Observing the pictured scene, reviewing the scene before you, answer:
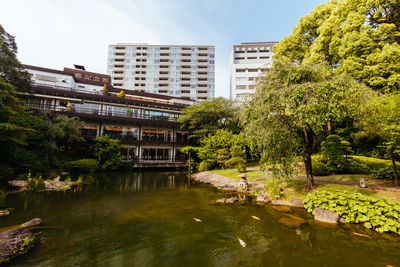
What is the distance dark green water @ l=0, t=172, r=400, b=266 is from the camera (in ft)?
15.0

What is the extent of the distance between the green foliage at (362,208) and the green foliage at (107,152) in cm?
2154

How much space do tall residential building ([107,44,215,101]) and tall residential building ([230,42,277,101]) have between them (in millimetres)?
7542

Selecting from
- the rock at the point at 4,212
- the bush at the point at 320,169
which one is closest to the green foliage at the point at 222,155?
the bush at the point at 320,169

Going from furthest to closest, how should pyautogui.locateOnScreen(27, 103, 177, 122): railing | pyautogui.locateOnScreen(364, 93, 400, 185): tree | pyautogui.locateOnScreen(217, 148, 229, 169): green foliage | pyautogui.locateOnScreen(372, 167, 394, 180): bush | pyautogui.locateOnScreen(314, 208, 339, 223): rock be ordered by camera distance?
Result: 1. pyautogui.locateOnScreen(27, 103, 177, 122): railing
2. pyautogui.locateOnScreen(217, 148, 229, 169): green foliage
3. pyautogui.locateOnScreen(372, 167, 394, 180): bush
4. pyautogui.locateOnScreen(364, 93, 400, 185): tree
5. pyautogui.locateOnScreen(314, 208, 339, 223): rock

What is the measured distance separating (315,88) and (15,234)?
11967mm

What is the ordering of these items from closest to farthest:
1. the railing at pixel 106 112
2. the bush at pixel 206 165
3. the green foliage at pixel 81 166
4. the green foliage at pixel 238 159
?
the green foliage at pixel 238 159, the green foliage at pixel 81 166, the bush at pixel 206 165, the railing at pixel 106 112

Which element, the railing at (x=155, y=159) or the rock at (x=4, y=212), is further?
the railing at (x=155, y=159)

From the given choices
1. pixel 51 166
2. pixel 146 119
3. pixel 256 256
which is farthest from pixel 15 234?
pixel 146 119

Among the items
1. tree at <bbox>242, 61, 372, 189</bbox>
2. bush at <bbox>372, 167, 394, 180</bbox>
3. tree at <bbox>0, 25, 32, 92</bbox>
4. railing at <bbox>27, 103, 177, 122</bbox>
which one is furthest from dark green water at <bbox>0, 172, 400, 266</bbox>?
railing at <bbox>27, 103, 177, 122</bbox>

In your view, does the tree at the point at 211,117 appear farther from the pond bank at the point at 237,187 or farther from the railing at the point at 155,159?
the pond bank at the point at 237,187

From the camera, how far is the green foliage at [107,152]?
2234 centimetres

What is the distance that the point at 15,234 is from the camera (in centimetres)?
502

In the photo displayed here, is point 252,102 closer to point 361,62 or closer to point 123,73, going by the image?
point 361,62

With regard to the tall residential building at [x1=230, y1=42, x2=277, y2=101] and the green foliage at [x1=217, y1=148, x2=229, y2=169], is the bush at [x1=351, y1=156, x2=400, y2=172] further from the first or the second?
the tall residential building at [x1=230, y1=42, x2=277, y2=101]
